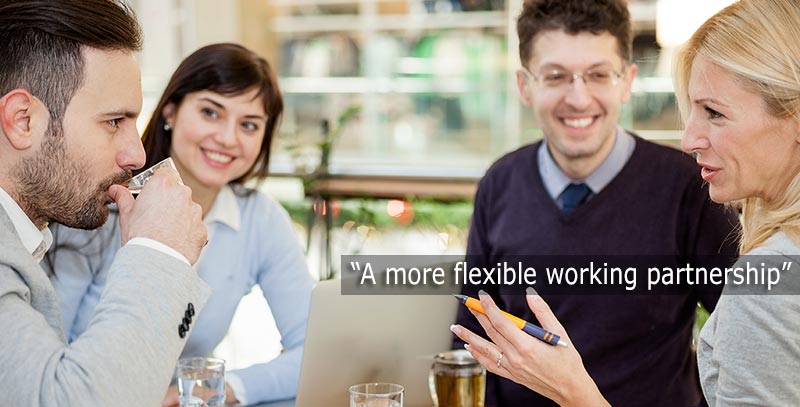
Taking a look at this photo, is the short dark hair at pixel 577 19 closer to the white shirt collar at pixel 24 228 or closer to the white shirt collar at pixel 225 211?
the white shirt collar at pixel 225 211

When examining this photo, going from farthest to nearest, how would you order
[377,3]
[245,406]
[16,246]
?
[377,3] → [245,406] → [16,246]

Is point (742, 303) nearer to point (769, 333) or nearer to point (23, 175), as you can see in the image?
point (769, 333)

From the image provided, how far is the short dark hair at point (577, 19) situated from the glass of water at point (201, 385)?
1.18 metres

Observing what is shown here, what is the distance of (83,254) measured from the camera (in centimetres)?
203

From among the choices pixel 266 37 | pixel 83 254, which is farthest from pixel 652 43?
pixel 83 254

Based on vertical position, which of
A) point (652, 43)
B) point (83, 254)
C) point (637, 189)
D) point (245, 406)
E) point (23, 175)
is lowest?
point (245, 406)

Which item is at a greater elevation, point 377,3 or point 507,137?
point 377,3

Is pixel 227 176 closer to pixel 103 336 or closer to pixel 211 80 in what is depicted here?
pixel 211 80

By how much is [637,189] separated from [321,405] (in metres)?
0.96

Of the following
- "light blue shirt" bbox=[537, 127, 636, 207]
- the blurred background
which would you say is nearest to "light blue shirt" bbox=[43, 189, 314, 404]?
"light blue shirt" bbox=[537, 127, 636, 207]

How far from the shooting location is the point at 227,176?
2.23 metres

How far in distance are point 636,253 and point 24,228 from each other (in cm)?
135

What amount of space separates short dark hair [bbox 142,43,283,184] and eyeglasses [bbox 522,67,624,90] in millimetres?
729

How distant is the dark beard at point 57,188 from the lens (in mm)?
1241
